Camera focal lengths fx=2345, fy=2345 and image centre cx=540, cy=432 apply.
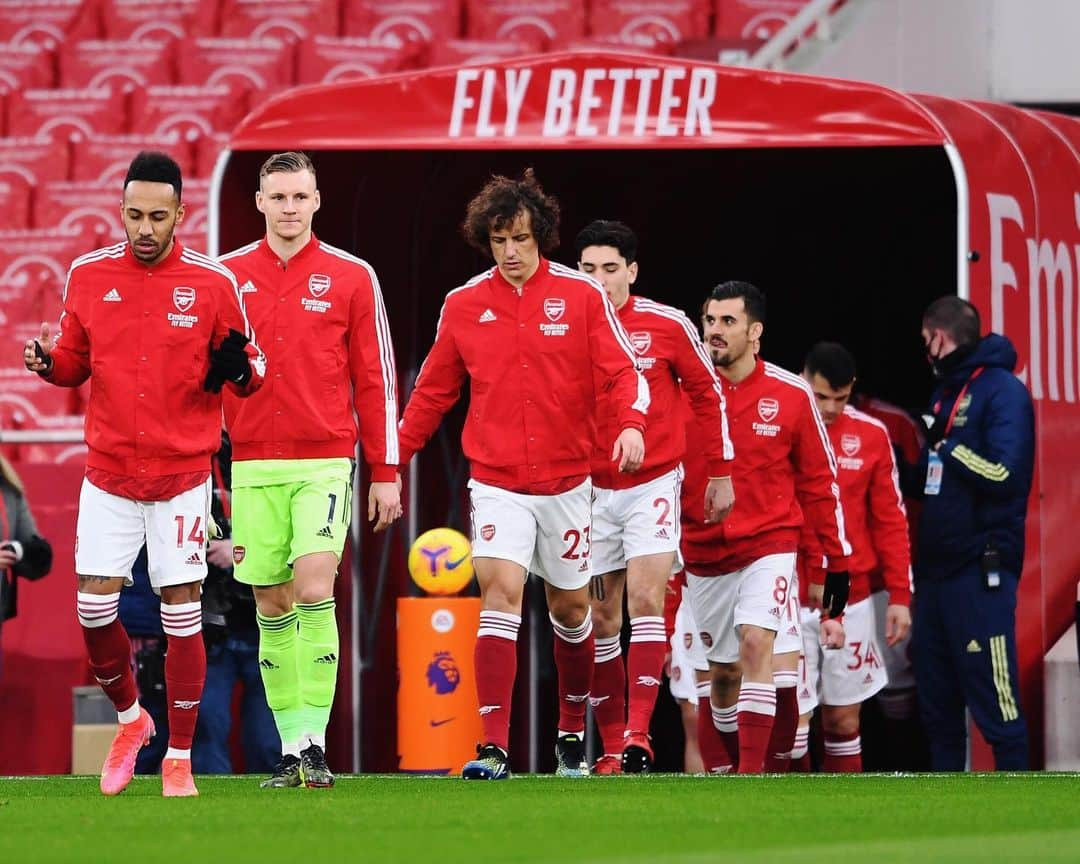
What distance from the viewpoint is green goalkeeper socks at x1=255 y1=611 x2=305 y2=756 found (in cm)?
798

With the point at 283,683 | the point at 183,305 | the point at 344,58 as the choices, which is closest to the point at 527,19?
the point at 344,58

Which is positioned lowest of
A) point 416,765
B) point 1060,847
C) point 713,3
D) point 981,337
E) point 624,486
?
point 416,765

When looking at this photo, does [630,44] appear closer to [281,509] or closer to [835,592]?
[835,592]

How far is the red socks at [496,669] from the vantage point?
27.1 feet

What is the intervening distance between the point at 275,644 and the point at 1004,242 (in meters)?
4.41

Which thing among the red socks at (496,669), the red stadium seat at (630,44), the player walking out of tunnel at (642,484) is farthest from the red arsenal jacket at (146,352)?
the red stadium seat at (630,44)

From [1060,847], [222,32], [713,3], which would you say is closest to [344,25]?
[222,32]

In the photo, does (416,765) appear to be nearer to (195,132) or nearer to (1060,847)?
(1060,847)

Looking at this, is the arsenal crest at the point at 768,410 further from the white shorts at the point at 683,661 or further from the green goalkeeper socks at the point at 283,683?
the green goalkeeper socks at the point at 283,683

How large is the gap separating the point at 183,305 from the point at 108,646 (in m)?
1.12

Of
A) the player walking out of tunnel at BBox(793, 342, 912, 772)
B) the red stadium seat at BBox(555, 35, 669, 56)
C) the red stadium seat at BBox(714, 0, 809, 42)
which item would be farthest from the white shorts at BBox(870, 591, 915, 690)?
the red stadium seat at BBox(714, 0, 809, 42)

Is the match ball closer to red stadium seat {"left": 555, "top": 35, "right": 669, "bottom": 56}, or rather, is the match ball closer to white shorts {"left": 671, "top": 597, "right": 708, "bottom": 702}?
white shorts {"left": 671, "top": 597, "right": 708, "bottom": 702}

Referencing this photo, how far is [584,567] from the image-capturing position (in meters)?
8.66

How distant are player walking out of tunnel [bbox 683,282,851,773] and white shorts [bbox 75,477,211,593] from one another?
291 cm
